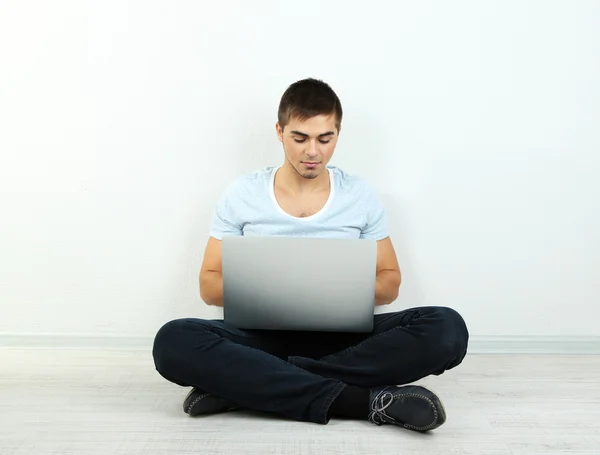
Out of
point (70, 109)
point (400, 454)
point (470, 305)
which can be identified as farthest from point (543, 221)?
point (70, 109)

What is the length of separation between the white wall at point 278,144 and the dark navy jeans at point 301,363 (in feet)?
2.26

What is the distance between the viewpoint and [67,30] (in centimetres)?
267

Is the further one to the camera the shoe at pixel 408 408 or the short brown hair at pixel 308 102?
the short brown hair at pixel 308 102

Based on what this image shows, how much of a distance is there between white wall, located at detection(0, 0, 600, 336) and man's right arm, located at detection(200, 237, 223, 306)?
407mm

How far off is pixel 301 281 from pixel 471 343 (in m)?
1.09

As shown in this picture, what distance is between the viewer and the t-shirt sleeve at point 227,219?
2383 mm

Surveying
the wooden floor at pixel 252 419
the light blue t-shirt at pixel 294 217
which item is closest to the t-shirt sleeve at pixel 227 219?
the light blue t-shirt at pixel 294 217

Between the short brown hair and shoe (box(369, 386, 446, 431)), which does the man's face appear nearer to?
the short brown hair

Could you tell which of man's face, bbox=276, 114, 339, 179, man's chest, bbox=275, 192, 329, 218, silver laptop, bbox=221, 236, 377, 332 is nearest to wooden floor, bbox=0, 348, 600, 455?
silver laptop, bbox=221, 236, 377, 332

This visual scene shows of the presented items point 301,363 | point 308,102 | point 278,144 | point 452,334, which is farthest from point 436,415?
point 278,144

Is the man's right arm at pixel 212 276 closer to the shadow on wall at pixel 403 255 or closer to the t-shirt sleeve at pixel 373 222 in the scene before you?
the t-shirt sleeve at pixel 373 222

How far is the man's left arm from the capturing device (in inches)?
91.9

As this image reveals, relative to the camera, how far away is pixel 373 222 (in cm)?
243

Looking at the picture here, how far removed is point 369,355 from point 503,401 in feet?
1.46
